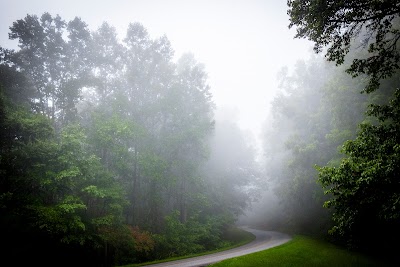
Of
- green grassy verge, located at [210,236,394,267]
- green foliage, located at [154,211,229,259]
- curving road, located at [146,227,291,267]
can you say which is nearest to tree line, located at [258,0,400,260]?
green grassy verge, located at [210,236,394,267]

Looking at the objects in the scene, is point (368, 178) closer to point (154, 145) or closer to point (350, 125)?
point (350, 125)

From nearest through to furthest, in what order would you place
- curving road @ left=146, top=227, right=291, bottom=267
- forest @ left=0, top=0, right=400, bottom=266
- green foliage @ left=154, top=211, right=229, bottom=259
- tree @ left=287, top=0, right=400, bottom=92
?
1. tree @ left=287, top=0, right=400, bottom=92
2. forest @ left=0, top=0, right=400, bottom=266
3. curving road @ left=146, top=227, right=291, bottom=267
4. green foliage @ left=154, top=211, right=229, bottom=259

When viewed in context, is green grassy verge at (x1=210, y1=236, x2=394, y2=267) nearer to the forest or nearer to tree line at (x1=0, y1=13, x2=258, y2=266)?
the forest

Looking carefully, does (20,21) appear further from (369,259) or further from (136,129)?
(369,259)

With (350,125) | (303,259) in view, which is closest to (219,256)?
(303,259)

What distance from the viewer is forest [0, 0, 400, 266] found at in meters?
8.55

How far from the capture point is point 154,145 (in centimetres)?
2541

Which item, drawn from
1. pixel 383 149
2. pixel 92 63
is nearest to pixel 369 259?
pixel 383 149

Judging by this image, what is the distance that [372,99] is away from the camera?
19062 mm

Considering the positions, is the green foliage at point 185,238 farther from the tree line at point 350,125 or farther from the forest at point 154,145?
the tree line at point 350,125

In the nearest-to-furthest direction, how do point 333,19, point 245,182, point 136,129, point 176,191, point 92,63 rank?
point 333,19, point 136,129, point 92,63, point 176,191, point 245,182

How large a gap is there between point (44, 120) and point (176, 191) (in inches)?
680

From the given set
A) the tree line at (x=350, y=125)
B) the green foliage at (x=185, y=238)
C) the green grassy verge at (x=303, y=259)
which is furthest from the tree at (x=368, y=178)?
the green foliage at (x=185, y=238)

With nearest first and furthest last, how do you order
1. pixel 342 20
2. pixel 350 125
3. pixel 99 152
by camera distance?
pixel 342 20
pixel 99 152
pixel 350 125
